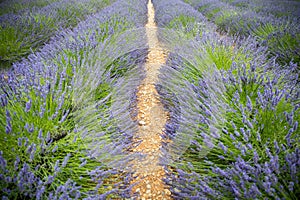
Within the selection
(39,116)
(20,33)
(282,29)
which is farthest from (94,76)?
(282,29)

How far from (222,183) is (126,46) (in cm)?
230

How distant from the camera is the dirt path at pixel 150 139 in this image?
169 cm

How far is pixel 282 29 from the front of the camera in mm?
3672

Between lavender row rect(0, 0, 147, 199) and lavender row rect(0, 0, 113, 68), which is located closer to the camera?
lavender row rect(0, 0, 147, 199)

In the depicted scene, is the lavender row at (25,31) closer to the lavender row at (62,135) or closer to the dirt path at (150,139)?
the lavender row at (62,135)

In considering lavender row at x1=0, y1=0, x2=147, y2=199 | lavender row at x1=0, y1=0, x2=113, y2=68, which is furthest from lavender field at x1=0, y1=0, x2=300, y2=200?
lavender row at x1=0, y1=0, x2=113, y2=68

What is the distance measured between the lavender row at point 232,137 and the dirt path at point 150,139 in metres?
0.16

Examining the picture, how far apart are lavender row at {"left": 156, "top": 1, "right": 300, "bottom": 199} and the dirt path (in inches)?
6.1

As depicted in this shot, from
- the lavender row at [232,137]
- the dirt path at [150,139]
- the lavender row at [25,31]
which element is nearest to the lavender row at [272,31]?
the lavender row at [232,137]

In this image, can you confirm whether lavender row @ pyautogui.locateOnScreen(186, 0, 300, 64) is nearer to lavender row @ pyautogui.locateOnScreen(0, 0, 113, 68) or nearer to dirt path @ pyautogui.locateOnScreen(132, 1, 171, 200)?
dirt path @ pyautogui.locateOnScreen(132, 1, 171, 200)

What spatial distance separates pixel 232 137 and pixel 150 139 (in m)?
1.10

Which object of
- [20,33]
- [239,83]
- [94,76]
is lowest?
[239,83]

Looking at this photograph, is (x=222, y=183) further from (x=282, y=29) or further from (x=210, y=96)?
(x=282, y=29)

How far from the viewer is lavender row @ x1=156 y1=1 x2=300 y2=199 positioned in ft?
3.69
